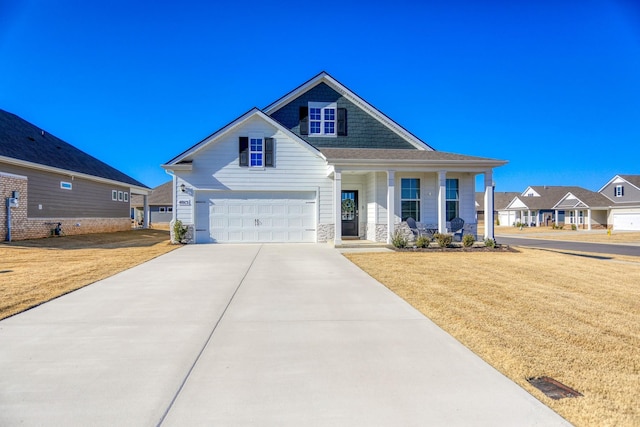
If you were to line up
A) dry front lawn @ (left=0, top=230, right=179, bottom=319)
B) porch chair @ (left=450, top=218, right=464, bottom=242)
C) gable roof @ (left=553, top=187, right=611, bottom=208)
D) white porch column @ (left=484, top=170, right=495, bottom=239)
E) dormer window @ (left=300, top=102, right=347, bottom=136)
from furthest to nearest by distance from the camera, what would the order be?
gable roof @ (left=553, top=187, right=611, bottom=208) → dormer window @ (left=300, top=102, right=347, bottom=136) → porch chair @ (left=450, top=218, right=464, bottom=242) → white porch column @ (left=484, top=170, right=495, bottom=239) → dry front lawn @ (left=0, top=230, right=179, bottom=319)

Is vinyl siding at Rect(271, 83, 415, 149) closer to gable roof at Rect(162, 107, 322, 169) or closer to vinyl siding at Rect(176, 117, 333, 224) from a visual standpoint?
gable roof at Rect(162, 107, 322, 169)

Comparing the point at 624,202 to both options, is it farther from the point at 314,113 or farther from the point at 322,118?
the point at 314,113

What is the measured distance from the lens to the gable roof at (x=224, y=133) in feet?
48.6

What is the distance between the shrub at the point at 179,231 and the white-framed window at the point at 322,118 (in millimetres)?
7285

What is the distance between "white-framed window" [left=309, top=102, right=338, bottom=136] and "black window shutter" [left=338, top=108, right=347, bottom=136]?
9.4 inches

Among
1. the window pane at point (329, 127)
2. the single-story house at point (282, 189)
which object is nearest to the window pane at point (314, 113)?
the window pane at point (329, 127)

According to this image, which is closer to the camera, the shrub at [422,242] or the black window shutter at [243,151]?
the shrub at [422,242]

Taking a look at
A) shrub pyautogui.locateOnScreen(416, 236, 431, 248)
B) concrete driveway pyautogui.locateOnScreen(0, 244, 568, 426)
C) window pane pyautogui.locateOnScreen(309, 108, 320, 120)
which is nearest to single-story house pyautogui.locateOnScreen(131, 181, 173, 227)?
window pane pyautogui.locateOnScreen(309, 108, 320, 120)

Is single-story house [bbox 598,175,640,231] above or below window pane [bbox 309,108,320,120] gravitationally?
below

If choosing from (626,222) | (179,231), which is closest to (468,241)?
(179,231)

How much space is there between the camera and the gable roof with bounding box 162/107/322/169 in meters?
14.8

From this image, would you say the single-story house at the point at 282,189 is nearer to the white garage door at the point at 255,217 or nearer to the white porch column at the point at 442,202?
the white garage door at the point at 255,217

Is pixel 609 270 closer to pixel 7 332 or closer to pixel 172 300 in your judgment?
pixel 172 300

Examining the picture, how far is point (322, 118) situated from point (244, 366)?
49.9ft
